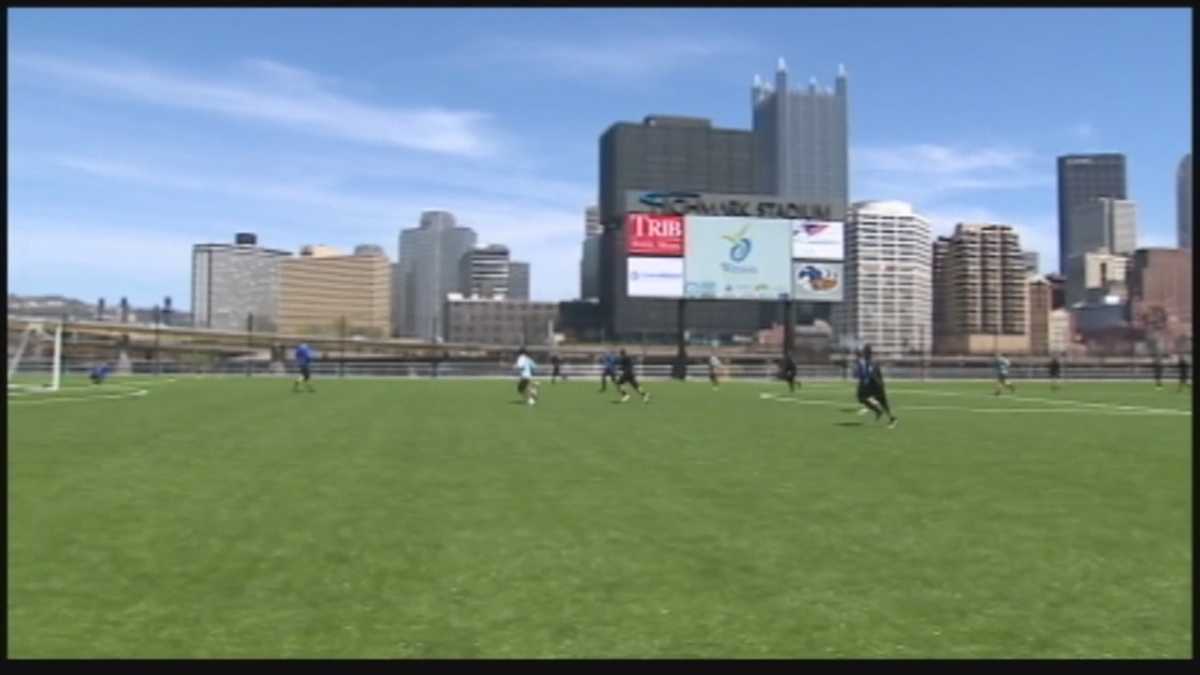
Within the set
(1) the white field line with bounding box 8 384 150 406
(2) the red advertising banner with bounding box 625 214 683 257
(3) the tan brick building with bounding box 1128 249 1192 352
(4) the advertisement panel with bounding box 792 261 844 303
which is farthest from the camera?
(3) the tan brick building with bounding box 1128 249 1192 352

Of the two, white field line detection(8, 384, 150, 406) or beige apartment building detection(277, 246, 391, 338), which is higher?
beige apartment building detection(277, 246, 391, 338)

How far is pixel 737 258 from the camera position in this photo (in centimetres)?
6462

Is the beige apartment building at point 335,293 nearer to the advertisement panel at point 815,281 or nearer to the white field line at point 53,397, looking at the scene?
the advertisement panel at point 815,281

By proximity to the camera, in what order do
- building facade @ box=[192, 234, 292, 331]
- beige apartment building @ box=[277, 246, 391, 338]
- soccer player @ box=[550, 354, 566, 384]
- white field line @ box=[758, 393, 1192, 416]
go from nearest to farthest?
white field line @ box=[758, 393, 1192, 416], soccer player @ box=[550, 354, 566, 384], building facade @ box=[192, 234, 292, 331], beige apartment building @ box=[277, 246, 391, 338]

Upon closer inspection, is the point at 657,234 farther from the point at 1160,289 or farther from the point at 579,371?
the point at 1160,289

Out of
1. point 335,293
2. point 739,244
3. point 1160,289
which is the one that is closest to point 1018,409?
point 739,244

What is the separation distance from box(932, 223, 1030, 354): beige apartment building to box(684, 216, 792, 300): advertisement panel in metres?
127

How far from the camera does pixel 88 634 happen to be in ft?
17.9

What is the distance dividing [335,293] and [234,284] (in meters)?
51.7

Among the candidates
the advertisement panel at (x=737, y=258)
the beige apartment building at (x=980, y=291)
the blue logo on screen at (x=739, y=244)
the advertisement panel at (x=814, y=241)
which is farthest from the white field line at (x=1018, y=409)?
the beige apartment building at (x=980, y=291)

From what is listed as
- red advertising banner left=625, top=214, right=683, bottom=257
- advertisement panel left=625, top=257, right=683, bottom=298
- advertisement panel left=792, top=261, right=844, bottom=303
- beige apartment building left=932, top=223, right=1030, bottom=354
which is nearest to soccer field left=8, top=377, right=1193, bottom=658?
advertisement panel left=625, top=257, right=683, bottom=298

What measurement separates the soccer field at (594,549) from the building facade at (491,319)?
17204 centimetres

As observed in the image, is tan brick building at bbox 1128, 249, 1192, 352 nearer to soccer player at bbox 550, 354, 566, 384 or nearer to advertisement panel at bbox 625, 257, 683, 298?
advertisement panel at bbox 625, 257, 683, 298

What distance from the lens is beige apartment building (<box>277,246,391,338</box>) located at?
159 m
